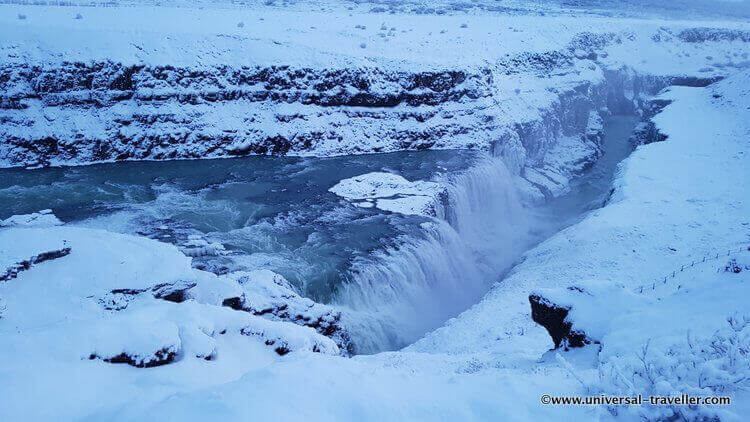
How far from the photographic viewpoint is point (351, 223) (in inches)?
741

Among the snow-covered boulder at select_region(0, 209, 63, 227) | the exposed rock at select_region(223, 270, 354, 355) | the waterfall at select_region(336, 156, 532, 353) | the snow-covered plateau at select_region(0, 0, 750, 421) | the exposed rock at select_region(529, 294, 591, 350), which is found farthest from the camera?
the waterfall at select_region(336, 156, 532, 353)

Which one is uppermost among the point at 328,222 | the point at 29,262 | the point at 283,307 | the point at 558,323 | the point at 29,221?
the point at 558,323

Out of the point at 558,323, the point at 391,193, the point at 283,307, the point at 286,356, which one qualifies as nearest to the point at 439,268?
the point at 391,193

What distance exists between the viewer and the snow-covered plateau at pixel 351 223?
209 inches

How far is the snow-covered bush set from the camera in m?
4.05

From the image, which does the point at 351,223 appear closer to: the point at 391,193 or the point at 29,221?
the point at 391,193

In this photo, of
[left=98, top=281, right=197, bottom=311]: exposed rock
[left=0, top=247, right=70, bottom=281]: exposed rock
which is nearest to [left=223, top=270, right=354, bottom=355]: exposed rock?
[left=98, top=281, right=197, bottom=311]: exposed rock

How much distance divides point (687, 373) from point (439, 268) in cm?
1327

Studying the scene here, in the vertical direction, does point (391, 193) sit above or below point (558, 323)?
below

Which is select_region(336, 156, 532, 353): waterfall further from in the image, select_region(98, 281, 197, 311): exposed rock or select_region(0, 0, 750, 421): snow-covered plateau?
select_region(98, 281, 197, 311): exposed rock

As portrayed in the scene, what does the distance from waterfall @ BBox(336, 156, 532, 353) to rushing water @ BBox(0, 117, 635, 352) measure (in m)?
0.05

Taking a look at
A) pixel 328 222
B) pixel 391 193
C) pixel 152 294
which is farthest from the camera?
pixel 391 193

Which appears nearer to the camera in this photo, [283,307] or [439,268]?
[283,307]

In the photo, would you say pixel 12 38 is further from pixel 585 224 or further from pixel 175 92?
pixel 585 224
